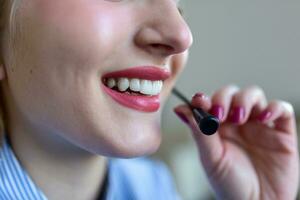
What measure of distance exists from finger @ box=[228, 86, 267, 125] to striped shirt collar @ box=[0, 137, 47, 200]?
0.36m

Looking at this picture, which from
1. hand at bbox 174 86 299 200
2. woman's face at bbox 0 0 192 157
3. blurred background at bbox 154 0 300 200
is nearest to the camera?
woman's face at bbox 0 0 192 157

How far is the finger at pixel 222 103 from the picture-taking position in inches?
28.9

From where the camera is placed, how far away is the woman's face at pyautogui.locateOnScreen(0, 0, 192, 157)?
0.55 metres

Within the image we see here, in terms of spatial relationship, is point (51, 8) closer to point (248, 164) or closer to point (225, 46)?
point (248, 164)

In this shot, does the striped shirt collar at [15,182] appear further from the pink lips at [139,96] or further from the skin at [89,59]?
the pink lips at [139,96]

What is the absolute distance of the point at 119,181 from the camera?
83cm

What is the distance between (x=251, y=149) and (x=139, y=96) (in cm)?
33

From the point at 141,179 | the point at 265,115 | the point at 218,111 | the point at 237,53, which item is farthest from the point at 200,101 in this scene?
the point at 237,53

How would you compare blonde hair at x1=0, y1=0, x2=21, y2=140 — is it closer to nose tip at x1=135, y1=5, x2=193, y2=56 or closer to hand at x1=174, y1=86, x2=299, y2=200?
nose tip at x1=135, y1=5, x2=193, y2=56

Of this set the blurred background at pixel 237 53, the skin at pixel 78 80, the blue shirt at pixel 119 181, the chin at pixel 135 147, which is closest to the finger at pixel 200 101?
the skin at pixel 78 80

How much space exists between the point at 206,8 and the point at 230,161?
913 mm

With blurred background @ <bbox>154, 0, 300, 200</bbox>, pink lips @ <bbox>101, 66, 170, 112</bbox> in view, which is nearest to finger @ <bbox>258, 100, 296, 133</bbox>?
pink lips @ <bbox>101, 66, 170, 112</bbox>

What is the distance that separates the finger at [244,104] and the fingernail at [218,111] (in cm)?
4

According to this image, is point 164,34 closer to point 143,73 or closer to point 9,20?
point 143,73
